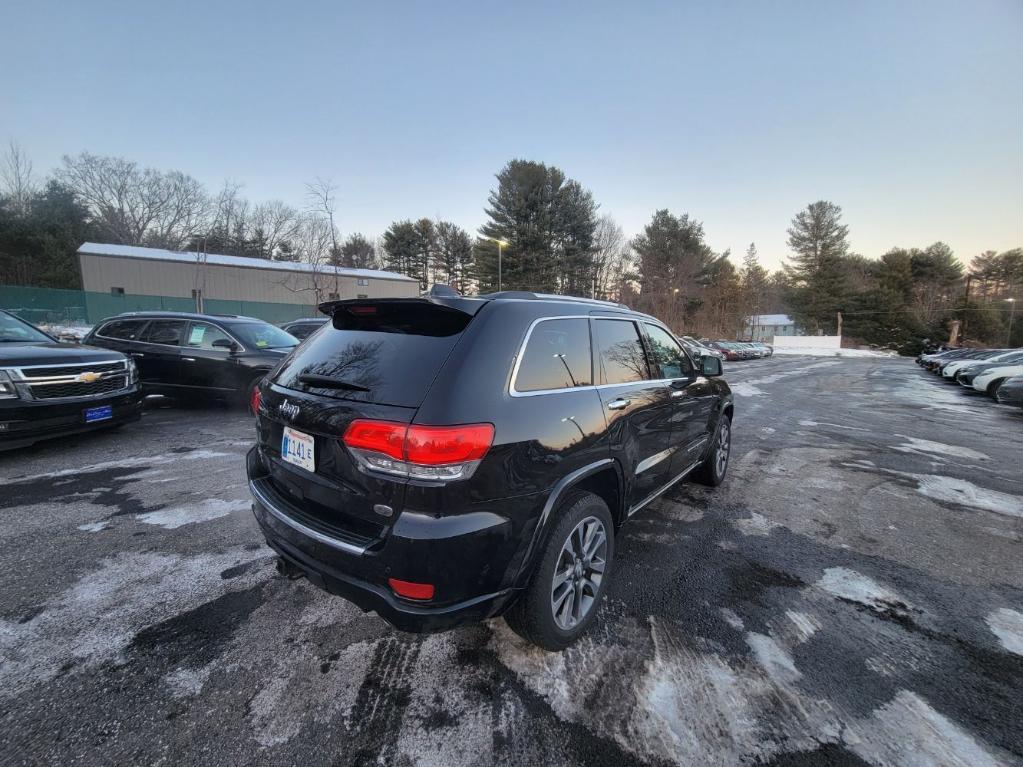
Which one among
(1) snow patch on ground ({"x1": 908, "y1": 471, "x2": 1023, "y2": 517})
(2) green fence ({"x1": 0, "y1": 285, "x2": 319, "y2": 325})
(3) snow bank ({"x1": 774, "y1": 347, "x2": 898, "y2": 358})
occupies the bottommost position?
(3) snow bank ({"x1": 774, "y1": 347, "x2": 898, "y2": 358})

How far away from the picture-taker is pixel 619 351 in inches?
112

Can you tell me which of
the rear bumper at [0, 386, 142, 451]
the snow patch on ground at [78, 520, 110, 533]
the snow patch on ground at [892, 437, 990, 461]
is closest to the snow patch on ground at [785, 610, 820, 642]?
the snow patch on ground at [78, 520, 110, 533]

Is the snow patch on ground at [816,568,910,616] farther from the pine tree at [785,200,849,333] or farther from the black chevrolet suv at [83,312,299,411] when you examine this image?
the pine tree at [785,200,849,333]

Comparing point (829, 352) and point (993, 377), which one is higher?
point (993, 377)

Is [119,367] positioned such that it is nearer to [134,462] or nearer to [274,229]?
[134,462]

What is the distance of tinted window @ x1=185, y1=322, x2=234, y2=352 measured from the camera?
7125 mm

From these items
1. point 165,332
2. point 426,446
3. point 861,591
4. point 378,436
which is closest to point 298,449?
point 378,436

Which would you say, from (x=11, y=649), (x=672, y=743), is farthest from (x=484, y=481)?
(x=11, y=649)

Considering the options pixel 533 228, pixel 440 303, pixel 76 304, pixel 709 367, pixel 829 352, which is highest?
pixel 533 228

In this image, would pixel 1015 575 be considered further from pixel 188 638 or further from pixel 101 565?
pixel 101 565

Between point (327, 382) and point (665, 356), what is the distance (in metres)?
2.55

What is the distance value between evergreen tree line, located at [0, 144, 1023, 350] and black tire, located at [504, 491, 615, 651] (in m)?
27.6

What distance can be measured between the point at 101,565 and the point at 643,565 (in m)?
3.50

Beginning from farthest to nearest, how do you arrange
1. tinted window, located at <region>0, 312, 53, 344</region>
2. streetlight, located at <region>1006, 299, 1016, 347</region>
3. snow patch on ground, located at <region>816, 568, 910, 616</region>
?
1. streetlight, located at <region>1006, 299, 1016, 347</region>
2. tinted window, located at <region>0, 312, 53, 344</region>
3. snow patch on ground, located at <region>816, 568, 910, 616</region>
